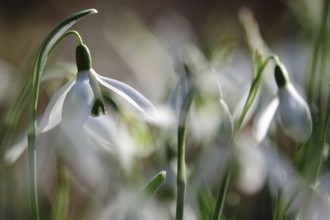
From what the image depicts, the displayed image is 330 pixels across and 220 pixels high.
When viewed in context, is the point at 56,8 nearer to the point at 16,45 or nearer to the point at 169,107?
the point at 16,45

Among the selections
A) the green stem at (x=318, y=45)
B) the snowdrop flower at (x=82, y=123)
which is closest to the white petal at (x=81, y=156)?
the snowdrop flower at (x=82, y=123)

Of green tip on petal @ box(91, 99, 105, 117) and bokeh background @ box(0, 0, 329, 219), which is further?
bokeh background @ box(0, 0, 329, 219)

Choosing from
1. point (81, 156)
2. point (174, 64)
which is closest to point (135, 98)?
point (81, 156)

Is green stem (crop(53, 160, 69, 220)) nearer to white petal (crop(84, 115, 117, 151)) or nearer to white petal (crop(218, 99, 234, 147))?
white petal (crop(84, 115, 117, 151))

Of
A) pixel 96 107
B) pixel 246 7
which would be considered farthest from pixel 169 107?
pixel 246 7

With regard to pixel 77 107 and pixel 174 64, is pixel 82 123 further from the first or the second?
pixel 174 64

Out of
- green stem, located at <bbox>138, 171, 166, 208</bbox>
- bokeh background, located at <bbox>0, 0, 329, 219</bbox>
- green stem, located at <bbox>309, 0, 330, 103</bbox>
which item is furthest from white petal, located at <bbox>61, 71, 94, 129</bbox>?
green stem, located at <bbox>309, 0, 330, 103</bbox>

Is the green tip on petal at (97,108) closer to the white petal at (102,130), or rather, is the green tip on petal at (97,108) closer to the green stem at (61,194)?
the white petal at (102,130)
